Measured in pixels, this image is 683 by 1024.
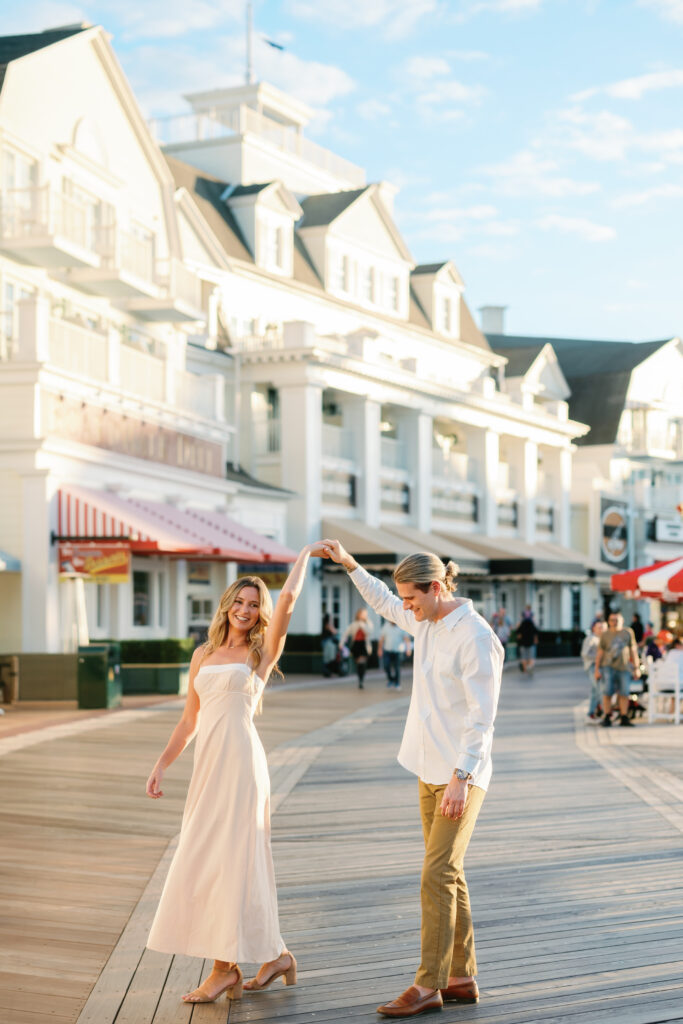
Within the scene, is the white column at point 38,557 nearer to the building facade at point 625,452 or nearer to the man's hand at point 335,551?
the man's hand at point 335,551

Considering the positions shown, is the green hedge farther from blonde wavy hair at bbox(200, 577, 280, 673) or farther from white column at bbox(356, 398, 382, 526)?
blonde wavy hair at bbox(200, 577, 280, 673)

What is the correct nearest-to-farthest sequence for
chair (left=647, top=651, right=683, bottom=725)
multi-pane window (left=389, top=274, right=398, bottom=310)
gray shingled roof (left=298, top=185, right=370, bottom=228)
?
chair (left=647, top=651, right=683, bottom=725) → gray shingled roof (left=298, top=185, right=370, bottom=228) → multi-pane window (left=389, top=274, right=398, bottom=310)

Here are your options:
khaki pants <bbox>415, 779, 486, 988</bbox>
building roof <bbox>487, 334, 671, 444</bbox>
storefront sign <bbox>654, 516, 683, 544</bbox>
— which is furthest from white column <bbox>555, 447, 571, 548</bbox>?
khaki pants <bbox>415, 779, 486, 988</bbox>

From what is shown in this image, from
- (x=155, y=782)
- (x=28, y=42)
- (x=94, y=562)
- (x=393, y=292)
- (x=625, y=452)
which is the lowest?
(x=155, y=782)

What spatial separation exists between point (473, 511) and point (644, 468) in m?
15.3

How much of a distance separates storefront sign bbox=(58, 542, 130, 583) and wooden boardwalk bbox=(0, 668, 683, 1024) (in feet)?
25.9

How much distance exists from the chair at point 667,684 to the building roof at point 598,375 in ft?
113

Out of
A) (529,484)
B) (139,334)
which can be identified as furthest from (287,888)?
(529,484)

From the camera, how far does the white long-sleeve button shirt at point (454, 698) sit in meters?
5.61

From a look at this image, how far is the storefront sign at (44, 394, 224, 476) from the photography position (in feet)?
77.3

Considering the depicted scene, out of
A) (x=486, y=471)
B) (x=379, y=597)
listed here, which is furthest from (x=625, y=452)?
(x=379, y=597)

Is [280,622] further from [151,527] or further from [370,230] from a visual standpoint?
[370,230]

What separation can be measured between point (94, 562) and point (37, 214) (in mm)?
6117

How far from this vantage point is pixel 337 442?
129 feet
